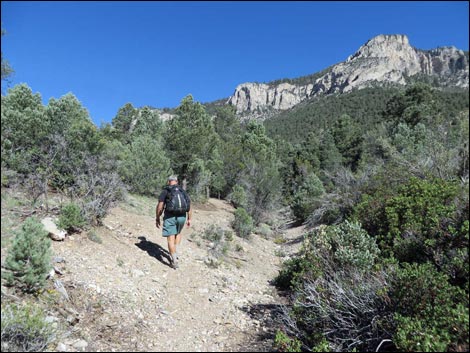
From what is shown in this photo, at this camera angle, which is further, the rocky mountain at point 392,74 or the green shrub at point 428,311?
the rocky mountain at point 392,74

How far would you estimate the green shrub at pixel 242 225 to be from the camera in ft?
38.9

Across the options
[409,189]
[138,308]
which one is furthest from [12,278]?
[409,189]

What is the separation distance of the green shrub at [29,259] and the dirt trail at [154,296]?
59cm

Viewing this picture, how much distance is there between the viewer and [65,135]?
10.3 m

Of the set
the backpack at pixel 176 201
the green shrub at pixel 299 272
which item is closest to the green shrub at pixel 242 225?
the green shrub at pixel 299 272

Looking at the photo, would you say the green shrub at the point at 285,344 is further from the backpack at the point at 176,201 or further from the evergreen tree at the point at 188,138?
the evergreen tree at the point at 188,138

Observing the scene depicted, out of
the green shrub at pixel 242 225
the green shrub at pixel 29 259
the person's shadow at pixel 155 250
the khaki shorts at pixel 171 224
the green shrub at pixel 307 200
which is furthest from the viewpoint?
the green shrub at pixel 307 200

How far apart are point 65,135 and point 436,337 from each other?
1073 cm

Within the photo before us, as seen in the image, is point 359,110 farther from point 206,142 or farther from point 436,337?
point 436,337

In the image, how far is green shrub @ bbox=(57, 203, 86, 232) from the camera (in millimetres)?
5980

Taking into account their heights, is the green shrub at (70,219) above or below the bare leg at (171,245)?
above

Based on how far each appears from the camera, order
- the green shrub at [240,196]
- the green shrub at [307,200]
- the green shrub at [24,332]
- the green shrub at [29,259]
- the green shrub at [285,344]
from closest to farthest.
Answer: the green shrub at [24,332] → the green shrub at [29,259] → the green shrub at [285,344] → the green shrub at [307,200] → the green shrub at [240,196]

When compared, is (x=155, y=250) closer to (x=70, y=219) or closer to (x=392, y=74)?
(x=70, y=219)

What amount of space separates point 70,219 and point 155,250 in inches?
76.8
